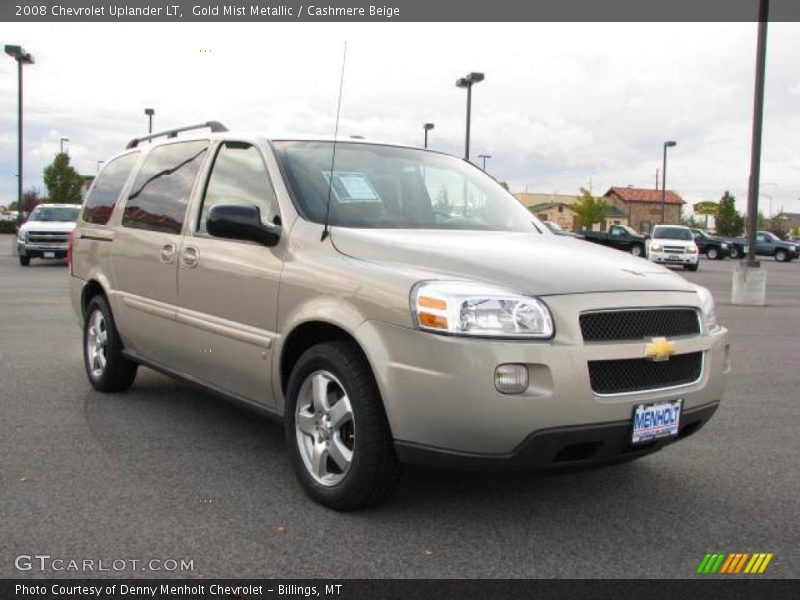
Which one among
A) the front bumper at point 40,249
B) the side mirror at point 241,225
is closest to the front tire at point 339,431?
the side mirror at point 241,225

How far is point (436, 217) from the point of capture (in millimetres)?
4441

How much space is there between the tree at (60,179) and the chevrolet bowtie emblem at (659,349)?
64551 millimetres

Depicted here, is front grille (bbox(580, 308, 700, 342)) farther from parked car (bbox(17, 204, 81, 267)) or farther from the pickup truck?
the pickup truck

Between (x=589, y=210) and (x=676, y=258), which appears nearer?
(x=676, y=258)

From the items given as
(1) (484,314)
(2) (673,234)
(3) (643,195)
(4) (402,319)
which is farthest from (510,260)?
(3) (643,195)

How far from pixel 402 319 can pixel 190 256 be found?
6.31ft

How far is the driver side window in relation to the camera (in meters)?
4.35

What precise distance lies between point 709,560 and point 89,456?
3220 millimetres

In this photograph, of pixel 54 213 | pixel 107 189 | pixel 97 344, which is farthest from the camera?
pixel 54 213

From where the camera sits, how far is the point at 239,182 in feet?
15.2

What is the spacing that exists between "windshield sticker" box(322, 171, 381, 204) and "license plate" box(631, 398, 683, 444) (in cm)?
181

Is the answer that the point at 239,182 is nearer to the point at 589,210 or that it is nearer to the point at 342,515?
the point at 342,515

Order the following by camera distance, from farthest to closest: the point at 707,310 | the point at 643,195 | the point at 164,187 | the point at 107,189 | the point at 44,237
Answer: the point at 643,195 < the point at 44,237 < the point at 107,189 < the point at 164,187 < the point at 707,310
